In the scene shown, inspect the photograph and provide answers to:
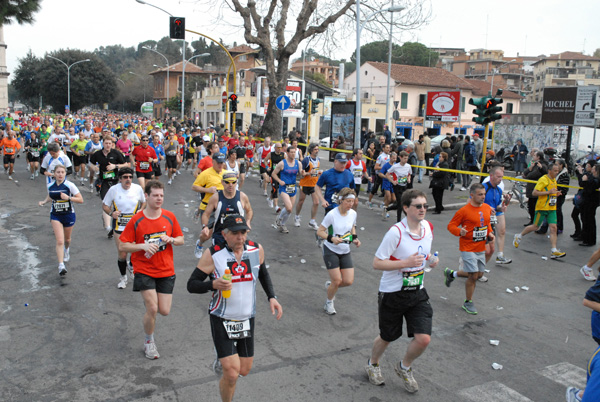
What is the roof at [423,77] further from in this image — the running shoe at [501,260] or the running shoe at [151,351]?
the running shoe at [151,351]

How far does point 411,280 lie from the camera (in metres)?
5.03

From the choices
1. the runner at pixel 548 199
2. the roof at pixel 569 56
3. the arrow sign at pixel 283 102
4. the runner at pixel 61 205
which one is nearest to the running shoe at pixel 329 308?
the runner at pixel 61 205

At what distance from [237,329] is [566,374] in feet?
12.0

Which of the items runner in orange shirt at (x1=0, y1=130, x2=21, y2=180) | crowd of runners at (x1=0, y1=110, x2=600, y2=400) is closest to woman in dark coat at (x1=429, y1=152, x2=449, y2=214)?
crowd of runners at (x1=0, y1=110, x2=600, y2=400)

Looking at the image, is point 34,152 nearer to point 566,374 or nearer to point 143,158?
point 143,158

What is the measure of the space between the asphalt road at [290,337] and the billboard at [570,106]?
685 inches

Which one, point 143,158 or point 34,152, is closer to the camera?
point 143,158

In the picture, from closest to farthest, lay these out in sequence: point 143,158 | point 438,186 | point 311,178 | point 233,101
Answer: point 311,178 < point 143,158 < point 438,186 < point 233,101

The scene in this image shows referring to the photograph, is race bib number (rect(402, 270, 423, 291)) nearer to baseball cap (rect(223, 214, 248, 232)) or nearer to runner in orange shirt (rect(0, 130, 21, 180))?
baseball cap (rect(223, 214, 248, 232))

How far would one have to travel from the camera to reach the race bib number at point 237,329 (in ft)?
13.9

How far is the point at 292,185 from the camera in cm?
1204

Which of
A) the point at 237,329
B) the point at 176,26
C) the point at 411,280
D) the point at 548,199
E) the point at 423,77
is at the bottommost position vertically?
the point at 237,329

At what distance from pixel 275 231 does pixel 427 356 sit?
A: 6.49 meters

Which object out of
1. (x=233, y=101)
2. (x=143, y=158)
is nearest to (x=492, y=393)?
(x=143, y=158)
